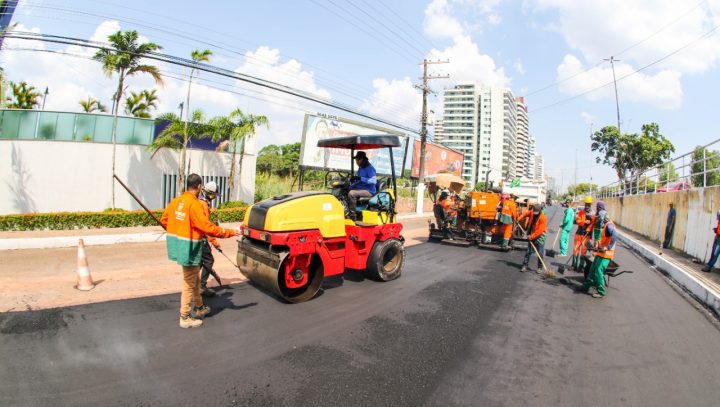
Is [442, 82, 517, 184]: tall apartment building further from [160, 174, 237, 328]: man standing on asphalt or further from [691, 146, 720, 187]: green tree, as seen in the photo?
[160, 174, 237, 328]: man standing on asphalt

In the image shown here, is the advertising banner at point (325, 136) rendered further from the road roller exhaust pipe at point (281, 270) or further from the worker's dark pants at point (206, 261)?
the worker's dark pants at point (206, 261)

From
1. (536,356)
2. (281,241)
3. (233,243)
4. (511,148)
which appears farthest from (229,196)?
(511,148)

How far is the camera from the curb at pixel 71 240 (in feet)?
27.1

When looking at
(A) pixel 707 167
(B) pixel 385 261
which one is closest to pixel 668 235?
(A) pixel 707 167

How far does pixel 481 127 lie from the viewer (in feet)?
379

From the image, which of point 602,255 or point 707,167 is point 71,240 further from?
point 707,167

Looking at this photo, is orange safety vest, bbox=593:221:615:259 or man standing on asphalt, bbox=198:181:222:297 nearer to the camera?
man standing on asphalt, bbox=198:181:222:297

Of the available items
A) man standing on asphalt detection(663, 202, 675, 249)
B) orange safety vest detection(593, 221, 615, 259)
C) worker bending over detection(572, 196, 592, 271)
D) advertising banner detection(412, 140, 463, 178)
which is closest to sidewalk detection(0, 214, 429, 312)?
orange safety vest detection(593, 221, 615, 259)

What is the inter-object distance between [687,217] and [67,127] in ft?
65.9

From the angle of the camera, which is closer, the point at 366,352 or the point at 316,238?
the point at 366,352

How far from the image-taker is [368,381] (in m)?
3.25

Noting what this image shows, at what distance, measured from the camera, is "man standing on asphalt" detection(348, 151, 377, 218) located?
20.6 feet

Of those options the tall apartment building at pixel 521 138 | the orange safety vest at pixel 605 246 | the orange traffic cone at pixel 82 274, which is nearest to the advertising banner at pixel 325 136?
the orange safety vest at pixel 605 246

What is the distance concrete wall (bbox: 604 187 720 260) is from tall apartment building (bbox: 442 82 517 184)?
324 feet
